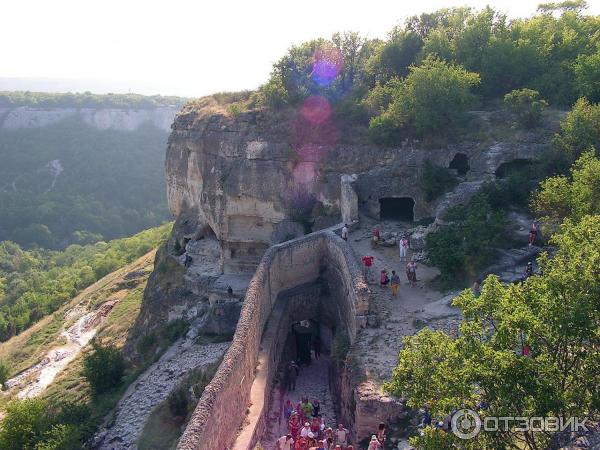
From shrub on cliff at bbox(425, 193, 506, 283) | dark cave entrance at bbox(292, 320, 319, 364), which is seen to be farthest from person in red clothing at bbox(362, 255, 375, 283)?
dark cave entrance at bbox(292, 320, 319, 364)

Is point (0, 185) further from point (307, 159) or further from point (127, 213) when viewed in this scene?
point (307, 159)

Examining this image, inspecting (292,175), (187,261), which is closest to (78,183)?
(187,261)

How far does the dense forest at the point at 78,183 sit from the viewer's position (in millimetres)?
66562

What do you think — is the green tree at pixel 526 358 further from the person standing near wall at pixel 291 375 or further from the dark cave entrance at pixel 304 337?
the dark cave entrance at pixel 304 337

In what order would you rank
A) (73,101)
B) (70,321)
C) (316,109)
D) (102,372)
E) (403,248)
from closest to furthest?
(403,248) < (102,372) < (316,109) < (70,321) < (73,101)

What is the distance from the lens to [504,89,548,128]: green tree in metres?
19.8

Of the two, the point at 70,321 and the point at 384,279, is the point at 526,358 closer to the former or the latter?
the point at 384,279

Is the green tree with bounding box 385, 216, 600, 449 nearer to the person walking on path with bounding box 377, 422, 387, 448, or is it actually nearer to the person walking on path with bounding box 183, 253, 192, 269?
the person walking on path with bounding box 377, 422, 387, 448

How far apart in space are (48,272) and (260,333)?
44.7 metres

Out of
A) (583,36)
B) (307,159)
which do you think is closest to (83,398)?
(307,159)

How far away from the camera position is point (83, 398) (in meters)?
19.4

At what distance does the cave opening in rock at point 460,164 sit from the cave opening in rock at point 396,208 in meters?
2.20

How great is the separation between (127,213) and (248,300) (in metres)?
60.8

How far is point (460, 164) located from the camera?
837 inches
